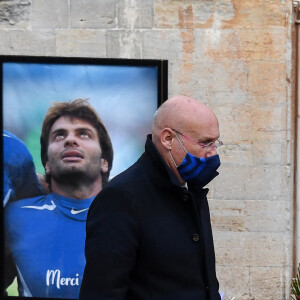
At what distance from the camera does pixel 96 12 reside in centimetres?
663

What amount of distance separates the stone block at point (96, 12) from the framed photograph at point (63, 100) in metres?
0.31

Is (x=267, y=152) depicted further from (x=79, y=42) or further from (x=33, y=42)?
(x=33, y=42)

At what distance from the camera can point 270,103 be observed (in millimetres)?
6613

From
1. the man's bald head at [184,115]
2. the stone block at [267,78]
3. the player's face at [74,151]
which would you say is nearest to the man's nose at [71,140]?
the player's face at [74,151]

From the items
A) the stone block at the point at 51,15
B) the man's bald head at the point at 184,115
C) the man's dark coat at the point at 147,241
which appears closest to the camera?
the man's dark coat at the point at 147,241

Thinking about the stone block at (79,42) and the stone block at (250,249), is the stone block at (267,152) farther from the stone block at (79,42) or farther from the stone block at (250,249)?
the stone block at (79,42)

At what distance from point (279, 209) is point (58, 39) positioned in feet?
7.26

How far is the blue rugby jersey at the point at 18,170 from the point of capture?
6.65 metres

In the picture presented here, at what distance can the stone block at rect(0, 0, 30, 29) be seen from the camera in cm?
666

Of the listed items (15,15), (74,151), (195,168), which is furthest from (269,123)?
(195,168)

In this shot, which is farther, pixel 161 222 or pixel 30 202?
pixel 30 202

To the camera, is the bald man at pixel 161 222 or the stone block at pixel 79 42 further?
the stone block at pixel 79 42

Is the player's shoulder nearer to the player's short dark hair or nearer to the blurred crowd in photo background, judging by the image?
the blurred crowd in photo background

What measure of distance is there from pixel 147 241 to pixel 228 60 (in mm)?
3783
